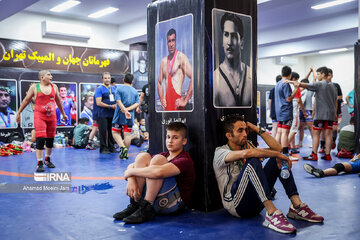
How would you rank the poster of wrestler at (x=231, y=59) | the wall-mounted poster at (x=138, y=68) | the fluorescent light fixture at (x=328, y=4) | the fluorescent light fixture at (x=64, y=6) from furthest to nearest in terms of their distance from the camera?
the wall-mounted poster at (x=138, y=68), the fluorescent light fixture at (x=64, y=6), the fluorescent light fixture at (x=328, y=4), the poster of wrestler at (x=231, y=59)

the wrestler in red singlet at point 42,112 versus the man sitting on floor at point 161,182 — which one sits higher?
the wrestler in red singlet at point 42,112

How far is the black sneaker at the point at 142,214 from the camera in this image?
2.66 m

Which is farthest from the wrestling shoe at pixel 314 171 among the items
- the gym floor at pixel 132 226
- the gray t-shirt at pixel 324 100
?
the gray t-shirt at pixel 324 100

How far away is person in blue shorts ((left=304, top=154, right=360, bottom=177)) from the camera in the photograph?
4.47 m

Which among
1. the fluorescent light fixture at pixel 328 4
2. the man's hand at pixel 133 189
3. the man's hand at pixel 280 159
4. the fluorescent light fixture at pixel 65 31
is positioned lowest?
the man's hand at pixel 133 189

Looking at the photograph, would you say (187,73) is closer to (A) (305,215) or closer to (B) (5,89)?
(A) (305,215)

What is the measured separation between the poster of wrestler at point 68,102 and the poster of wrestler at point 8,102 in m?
1.20

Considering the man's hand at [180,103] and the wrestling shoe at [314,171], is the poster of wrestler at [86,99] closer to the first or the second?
the wrestling shoe at [314,171]

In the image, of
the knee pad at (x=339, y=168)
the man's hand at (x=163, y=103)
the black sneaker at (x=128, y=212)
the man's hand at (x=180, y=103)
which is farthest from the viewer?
the knee pad at (x=339, y=168)

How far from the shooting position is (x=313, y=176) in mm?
4578

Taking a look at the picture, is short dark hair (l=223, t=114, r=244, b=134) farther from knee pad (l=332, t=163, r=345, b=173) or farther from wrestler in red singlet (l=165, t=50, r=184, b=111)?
knee pad (l=332, t=163, r=345, b=173)

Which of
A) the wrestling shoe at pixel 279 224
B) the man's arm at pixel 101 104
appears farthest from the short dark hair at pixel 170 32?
the man's arm at pixel 101 104

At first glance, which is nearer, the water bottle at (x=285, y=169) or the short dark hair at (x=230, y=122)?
the water bottle at (x=285, y=169)

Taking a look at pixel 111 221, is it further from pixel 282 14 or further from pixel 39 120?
pixel 282 14
